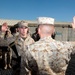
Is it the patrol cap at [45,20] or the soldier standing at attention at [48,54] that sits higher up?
the patrol cap at [45,20]

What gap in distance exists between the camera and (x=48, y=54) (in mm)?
4488

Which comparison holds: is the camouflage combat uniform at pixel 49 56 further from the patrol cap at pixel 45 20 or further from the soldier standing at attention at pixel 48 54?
the patrol cap at pixel 45 20

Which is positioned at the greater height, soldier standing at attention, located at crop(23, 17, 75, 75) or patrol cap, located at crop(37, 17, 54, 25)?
patrol cap, located at crop(37, 17, 54, 25)

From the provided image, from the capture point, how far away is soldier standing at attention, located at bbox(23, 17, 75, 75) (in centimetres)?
445

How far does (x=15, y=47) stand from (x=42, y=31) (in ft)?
11.8

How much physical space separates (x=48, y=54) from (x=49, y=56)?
30mm

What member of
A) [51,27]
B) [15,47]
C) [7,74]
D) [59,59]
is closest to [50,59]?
[59,59]

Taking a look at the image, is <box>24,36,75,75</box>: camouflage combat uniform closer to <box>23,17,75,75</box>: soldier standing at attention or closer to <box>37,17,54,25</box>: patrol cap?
<box>23,17,75,75</box>: soldier standing at attention

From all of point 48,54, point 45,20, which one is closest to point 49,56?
point 48,54

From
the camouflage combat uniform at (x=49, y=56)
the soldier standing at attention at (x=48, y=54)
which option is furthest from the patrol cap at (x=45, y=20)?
the camouflage combat uniform at (x=49, y=56)

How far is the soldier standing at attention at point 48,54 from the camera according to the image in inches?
175

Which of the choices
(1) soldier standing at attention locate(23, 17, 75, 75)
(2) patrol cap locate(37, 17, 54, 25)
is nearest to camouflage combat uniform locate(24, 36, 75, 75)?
(1) soldier standing at attention locate(23, 17, 75, 75)

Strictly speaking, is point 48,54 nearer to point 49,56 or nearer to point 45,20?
point 49,56

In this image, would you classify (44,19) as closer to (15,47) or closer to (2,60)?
(15,47)
